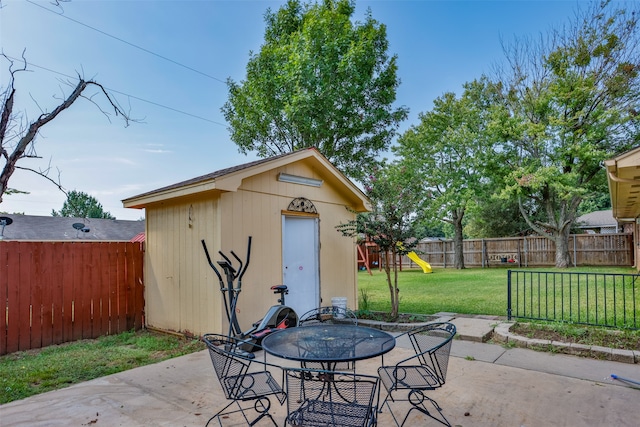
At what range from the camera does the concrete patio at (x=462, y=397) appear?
2.78 metres

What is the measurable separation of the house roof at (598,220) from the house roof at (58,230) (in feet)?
90.2

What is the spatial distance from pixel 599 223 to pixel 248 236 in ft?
88.3

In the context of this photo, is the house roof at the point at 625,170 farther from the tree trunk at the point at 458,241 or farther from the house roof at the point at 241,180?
the tree trunk at the point at 458,241

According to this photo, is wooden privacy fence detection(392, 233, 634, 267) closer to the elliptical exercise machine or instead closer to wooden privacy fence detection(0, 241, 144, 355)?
the elliptical exercise machine

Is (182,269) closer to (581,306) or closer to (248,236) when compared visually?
(248,236)

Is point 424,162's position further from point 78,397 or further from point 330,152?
point 78,397

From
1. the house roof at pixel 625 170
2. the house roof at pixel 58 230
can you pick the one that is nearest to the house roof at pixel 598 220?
the house roof at pixel 625 170

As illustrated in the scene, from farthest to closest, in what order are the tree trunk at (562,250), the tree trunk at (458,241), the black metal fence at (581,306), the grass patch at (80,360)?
the tree trunk at (458,241)
the tree trunk at (562,250)
the black metal fence at (581,306)
the grass patch at (80,360)

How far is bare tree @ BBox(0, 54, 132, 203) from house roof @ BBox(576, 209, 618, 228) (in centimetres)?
2644

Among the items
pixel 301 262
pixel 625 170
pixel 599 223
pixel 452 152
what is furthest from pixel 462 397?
pixel 599 223

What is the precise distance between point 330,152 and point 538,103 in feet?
29.4

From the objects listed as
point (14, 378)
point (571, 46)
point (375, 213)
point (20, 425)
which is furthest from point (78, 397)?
point (571, 46)

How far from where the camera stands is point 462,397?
316 cm

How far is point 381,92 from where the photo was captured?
46.4 feet
